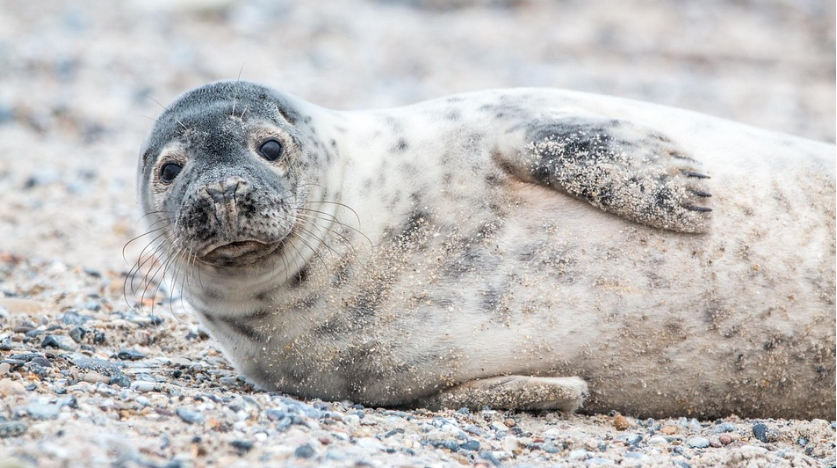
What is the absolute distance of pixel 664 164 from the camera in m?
3.57

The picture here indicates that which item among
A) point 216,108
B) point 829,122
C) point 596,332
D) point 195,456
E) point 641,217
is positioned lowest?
point 195,456

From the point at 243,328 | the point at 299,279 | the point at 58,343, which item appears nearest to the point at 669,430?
the point at 299,279

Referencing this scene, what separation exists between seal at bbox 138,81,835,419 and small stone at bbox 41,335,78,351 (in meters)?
0.57

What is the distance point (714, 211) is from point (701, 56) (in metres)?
7.51

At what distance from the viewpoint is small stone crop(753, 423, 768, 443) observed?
342 centimetres

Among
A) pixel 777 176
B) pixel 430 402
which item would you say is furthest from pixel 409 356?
pixel 777 176

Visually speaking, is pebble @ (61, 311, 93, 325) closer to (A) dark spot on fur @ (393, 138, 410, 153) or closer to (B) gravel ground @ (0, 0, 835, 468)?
(B) gravel ground @ (0, 0, 835, 468)

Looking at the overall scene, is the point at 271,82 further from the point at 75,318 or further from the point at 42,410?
the point at 42,410

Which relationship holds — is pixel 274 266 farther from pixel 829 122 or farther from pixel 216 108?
pixel 829 122

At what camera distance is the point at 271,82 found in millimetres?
9469

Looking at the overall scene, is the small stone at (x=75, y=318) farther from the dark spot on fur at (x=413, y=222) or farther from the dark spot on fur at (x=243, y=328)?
the dark spot on fur at (x=413, y=222)

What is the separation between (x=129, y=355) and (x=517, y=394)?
1.52 meters

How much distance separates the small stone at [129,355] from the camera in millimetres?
3907

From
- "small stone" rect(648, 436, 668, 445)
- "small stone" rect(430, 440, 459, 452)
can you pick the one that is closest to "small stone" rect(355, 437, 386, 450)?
"small stone" rect(430, 440, 459, 452)
